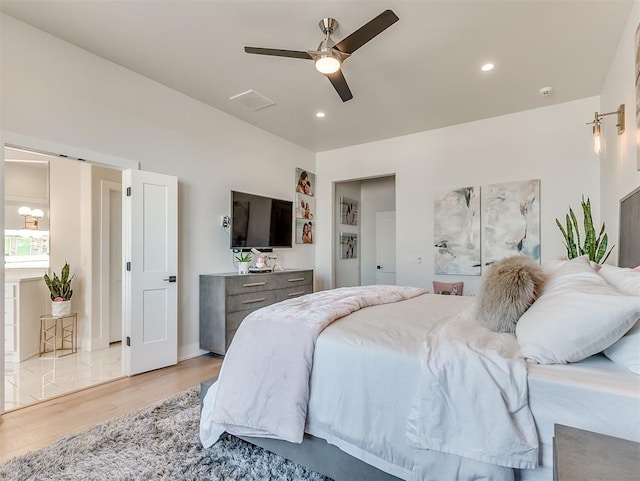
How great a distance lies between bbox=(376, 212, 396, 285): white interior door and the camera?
652cm

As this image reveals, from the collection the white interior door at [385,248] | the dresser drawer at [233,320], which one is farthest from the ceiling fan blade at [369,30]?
the white interior door at [385,248]

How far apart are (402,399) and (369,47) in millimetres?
2668

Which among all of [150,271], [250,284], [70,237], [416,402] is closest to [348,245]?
[250,284]

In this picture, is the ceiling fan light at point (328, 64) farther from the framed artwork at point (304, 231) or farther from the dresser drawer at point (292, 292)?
the framed artwork at point (304, 231)

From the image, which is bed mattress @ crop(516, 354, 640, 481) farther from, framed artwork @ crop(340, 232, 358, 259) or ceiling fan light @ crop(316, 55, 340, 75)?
framed artwork @ crop(340, 232, 358, 259)

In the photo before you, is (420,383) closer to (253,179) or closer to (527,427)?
(527,427)

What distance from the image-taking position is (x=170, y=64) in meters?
3.05

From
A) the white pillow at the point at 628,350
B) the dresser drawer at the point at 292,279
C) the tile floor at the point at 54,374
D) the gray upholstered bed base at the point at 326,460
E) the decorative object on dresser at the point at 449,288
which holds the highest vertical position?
the white pillow at the point at 628,350

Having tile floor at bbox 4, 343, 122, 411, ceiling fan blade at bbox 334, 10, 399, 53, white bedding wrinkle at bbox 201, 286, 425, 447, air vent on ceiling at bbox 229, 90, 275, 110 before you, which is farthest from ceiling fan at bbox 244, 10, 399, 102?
tile floor at bbox 4, 343, 122, 411

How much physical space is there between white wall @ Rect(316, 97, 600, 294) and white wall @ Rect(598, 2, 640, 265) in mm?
294

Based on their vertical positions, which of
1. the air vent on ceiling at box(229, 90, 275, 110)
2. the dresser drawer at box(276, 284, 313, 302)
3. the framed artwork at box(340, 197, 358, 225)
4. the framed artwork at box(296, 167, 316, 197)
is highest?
the air vent on ceiling at box(229, 90, 275, 110)

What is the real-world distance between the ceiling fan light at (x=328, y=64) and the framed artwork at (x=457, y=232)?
107 inches

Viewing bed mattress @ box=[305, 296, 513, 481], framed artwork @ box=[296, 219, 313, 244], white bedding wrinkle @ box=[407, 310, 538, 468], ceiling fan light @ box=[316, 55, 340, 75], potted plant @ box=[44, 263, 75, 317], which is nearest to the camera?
white bedding wrinkle @ box=[407, 310, 538, 468]

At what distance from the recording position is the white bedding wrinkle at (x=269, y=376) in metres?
1.48
